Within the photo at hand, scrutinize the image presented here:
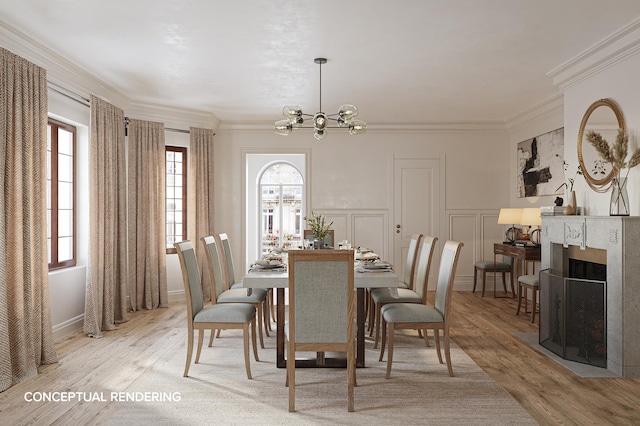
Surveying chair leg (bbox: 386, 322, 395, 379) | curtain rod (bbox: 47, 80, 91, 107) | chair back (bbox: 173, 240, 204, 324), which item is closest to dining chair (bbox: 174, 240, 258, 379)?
chair back (bbox: 173, 240, 204, 324)

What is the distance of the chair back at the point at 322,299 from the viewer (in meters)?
2.99

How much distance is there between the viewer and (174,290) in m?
6.80

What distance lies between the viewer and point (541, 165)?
6.53 meters

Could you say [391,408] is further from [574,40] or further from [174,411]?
[574,40]

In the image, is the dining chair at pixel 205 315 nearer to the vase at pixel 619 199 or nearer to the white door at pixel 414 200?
the vase at pixel 619 199

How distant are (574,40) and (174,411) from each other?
412cm

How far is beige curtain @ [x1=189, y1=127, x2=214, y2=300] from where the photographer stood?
6.88 meters

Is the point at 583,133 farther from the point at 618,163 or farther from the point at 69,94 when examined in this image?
the point at 69,94

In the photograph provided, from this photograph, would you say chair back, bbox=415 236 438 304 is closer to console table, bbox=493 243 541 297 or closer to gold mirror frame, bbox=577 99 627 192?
gold mirror frame, bbox=577 99 627 192

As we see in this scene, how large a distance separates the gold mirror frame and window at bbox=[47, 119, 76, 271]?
5.14 m

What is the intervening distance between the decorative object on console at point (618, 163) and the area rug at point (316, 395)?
68.7 inches

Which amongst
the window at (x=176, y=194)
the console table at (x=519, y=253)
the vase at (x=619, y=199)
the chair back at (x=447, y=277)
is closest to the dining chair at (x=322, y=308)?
the chair back at (x=447, y=277)

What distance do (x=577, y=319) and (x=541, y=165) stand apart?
309 cm

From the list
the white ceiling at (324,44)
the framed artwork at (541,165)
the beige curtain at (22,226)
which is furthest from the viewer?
the framed artwork at (541,165)
